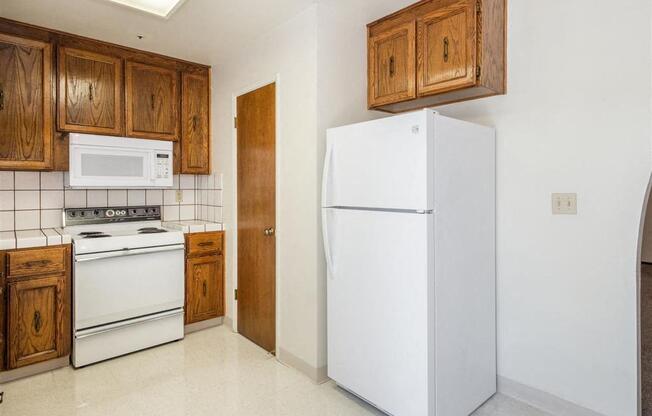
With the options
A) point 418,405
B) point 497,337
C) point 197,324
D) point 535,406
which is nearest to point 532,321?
point 497,337

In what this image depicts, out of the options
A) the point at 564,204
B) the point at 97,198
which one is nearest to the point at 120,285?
the point at 97,198

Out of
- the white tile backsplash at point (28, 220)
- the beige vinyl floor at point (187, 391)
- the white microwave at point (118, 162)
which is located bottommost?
the beige vinyl floor at point (187, 391)

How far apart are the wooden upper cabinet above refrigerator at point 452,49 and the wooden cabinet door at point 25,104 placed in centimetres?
247

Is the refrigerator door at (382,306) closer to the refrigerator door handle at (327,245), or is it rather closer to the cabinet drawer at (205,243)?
the refrigerator door handle at (327,245)

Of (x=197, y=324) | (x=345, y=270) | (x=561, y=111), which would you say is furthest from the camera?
(x=197, y=324)

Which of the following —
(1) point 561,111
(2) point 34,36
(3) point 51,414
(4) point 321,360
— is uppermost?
(2) point 34,36

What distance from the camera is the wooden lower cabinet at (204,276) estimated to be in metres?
3.25

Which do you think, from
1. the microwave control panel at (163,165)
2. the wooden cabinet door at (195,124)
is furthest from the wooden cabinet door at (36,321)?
the wooden cabinet door at (195,124)

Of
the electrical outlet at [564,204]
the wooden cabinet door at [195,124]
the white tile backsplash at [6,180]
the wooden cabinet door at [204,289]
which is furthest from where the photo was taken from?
the wooden cabinet door at [195,124]

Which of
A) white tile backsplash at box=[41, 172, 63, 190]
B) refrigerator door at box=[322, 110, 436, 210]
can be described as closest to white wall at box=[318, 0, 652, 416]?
refrigerator door at box=[322, 110, 436, 210]

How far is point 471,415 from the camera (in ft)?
6.66

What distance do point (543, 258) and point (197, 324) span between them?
2.77 m

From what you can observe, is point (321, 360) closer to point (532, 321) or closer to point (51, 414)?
point (532, 321)

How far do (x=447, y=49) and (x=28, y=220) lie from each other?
328cm
